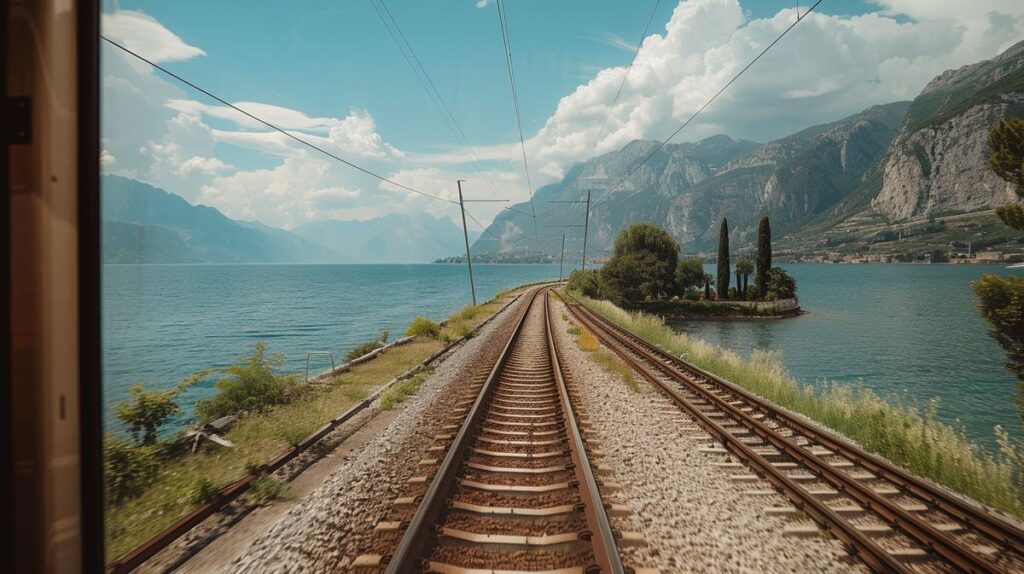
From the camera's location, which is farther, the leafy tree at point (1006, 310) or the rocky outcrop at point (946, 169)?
the rocky outcrop at point (946, 169)

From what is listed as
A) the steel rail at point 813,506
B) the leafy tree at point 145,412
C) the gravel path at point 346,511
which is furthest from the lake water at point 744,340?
the steel rail at point 813,506

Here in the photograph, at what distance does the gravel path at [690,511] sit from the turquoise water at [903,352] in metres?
5.06

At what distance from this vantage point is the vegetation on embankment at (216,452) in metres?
4.82

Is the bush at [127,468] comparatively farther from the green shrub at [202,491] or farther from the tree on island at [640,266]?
the tree on island at [640,266]

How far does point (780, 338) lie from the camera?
1604 inches

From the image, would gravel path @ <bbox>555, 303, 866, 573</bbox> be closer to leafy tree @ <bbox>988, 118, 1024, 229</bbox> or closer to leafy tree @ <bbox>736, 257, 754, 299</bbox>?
leafy tree @ <bbox>988, 118, 1024, 229</bbox>

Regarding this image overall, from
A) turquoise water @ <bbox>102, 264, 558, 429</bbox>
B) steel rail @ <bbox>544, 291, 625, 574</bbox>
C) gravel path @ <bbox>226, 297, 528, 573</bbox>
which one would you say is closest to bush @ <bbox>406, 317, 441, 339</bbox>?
turquoise water @ <bbox>102, 264, 558, 429</bbox>

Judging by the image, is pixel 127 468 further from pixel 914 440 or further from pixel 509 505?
pixel 914 440

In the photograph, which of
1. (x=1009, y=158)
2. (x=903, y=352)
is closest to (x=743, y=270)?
(x=903, y=352)

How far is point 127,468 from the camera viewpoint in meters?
5.70

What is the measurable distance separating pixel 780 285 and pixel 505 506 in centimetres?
6790

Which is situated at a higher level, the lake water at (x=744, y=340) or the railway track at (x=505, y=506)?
the railway track at (x=505, y=506)

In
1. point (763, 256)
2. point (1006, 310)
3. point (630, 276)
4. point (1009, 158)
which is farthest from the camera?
point (763, 256)

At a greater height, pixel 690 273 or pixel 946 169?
pixel 946 169
